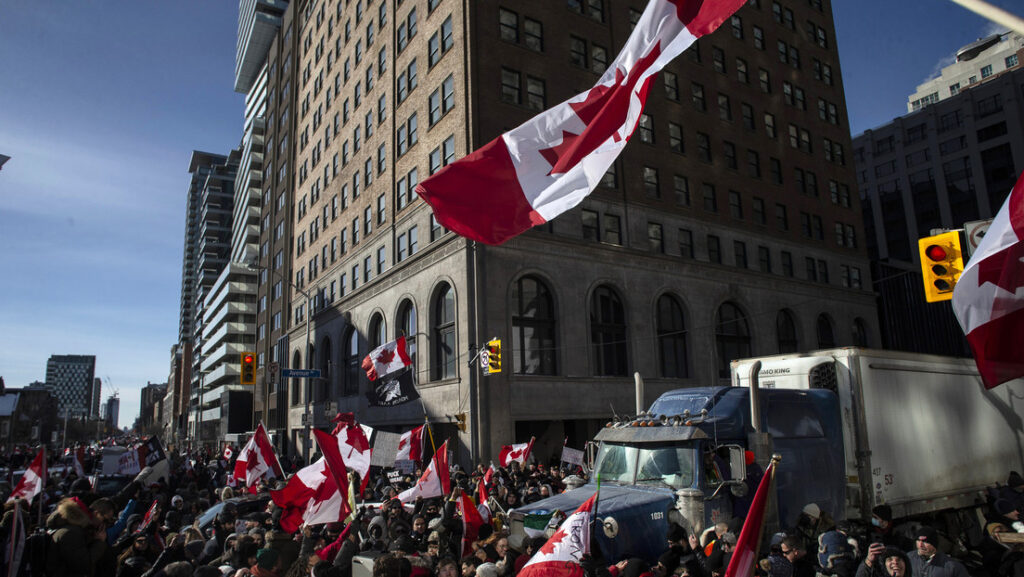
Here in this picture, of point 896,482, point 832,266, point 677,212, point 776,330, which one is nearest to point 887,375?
point 896,482

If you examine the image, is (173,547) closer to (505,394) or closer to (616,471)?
(616,471)

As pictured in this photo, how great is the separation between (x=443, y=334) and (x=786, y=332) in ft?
74.6

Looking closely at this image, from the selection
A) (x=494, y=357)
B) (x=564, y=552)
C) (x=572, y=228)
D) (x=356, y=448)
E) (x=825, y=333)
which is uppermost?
(x=572, y=228)

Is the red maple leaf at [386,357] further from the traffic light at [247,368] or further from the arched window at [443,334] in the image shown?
the traffic light at [247,368]

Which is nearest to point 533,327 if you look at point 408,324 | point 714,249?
point 408,324

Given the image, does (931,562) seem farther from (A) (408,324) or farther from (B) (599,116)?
(A) (408,324)

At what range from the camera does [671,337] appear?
3747 cm

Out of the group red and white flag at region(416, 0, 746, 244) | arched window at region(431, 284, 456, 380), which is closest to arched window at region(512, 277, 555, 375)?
arched window at region(431, 284, 456, 380)

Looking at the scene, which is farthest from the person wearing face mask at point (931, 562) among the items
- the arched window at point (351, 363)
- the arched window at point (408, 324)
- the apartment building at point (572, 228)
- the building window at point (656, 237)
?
the arched window at point (351, 363)

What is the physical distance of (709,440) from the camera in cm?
1070

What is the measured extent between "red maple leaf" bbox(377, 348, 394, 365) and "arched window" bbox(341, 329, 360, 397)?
51.6 ft

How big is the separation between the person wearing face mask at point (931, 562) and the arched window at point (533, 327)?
24.7 meters

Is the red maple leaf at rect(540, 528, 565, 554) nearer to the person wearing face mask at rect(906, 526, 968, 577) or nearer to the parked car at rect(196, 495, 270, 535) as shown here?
the person wearing face mask at rect(906, 526, 968, 577)

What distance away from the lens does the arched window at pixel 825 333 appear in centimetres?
4541
